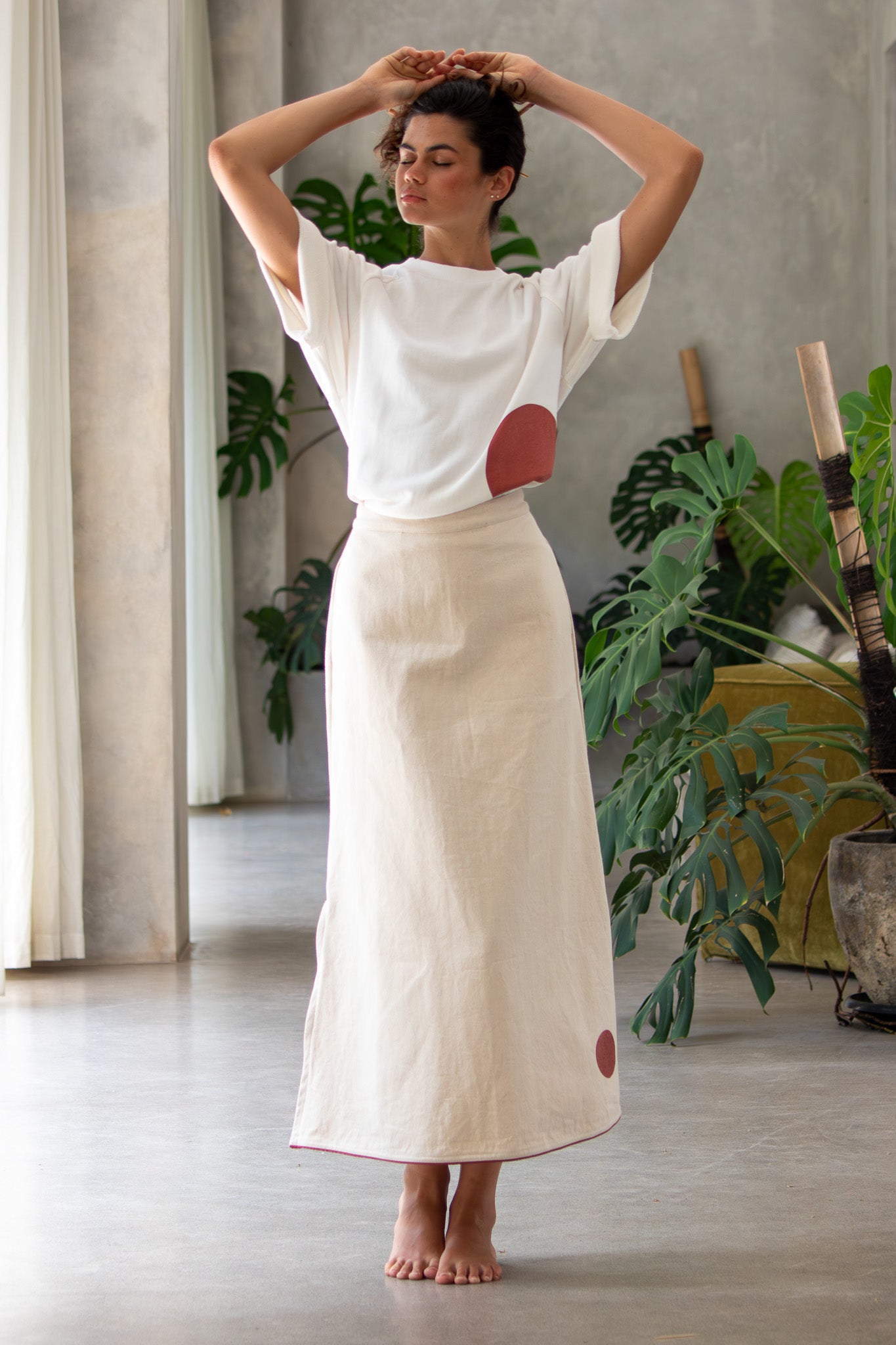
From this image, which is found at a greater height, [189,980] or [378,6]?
[378,6]

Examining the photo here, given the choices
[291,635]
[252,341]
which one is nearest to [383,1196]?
[291,635]

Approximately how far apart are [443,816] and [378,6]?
5.93 m

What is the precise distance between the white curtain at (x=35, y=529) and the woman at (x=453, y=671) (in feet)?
5.02

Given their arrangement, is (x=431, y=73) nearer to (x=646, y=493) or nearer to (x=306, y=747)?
(x=306, y=747)

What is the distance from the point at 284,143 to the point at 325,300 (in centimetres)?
20

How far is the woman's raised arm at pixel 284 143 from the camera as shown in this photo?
164 cm

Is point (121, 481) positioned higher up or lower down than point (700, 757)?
higher up

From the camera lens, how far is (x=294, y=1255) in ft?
5.76

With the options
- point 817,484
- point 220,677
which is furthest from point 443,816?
point 817,484

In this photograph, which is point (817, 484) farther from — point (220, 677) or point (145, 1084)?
point (145, 1084)

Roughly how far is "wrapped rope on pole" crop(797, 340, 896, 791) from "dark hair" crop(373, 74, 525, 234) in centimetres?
120

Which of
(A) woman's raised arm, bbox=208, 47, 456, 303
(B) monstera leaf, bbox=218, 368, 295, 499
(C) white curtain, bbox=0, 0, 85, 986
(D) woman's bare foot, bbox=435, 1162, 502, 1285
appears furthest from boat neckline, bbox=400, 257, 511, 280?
(B) monstera leaf, bbox=218, 368, 295, 499

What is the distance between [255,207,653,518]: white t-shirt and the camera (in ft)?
5.26

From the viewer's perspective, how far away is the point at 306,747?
6535 millimetres
